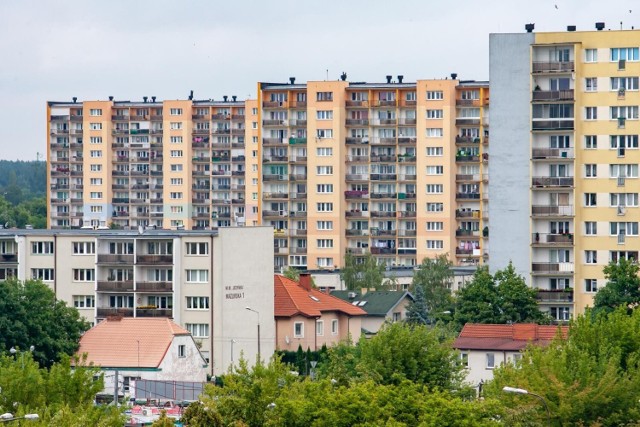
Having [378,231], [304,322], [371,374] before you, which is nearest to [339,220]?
[378,231]

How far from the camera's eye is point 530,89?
111812 mm

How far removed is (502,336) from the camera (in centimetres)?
10319

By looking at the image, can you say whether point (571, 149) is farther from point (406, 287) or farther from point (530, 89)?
point (406, 287)

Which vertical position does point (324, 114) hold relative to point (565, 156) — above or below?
above

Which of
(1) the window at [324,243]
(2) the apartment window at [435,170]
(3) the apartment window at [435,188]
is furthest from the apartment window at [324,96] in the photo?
(1) the window at [324,243]

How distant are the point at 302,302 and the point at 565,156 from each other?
19.8 m

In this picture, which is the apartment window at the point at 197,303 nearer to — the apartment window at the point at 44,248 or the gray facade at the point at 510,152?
the apartment window at the point at 44,248

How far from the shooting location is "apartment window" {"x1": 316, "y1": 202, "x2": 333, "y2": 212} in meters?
173

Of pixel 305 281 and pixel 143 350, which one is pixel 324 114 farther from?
pixel 143 350

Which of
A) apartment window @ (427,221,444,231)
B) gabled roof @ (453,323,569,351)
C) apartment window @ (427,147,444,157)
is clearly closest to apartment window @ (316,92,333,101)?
apartment window @ (427,147,444,157)

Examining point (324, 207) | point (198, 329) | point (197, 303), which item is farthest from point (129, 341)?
point (324, 207)

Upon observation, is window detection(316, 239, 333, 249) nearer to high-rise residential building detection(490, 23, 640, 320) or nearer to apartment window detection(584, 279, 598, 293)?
high-rise residential building detection(490, 23, 640, 320)

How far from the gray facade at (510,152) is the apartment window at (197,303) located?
18146 millimetres

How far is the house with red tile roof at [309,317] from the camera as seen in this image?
383ft
